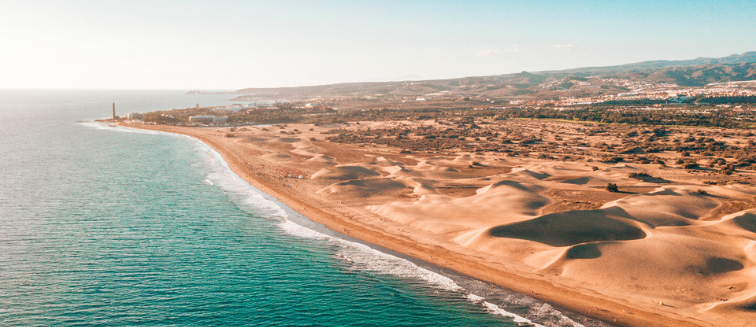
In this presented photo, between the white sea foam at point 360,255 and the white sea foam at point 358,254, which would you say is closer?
the white sea foam at point 358,254

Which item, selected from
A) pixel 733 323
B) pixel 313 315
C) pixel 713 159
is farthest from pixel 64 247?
pixel 713 159

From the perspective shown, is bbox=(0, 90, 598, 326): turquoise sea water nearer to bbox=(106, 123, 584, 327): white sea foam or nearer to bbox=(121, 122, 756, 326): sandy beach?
bbox=(106, 123, 584, 327): white sea foam

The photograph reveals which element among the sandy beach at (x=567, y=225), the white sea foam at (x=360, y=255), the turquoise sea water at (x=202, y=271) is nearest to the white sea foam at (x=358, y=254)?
the white sea foam at (x=360, y=255)

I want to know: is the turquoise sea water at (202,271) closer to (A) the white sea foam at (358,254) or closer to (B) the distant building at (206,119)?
(A) the white sea foam at (358,254)

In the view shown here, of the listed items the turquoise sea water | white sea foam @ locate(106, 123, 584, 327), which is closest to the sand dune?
white sea foam @ locate(106, 123, 584, 327)

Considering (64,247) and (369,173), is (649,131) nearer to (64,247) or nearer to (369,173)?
(369,173)

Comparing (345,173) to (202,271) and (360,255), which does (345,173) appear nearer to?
(360,255)

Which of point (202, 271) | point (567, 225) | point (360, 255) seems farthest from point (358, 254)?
point (567, 225)
